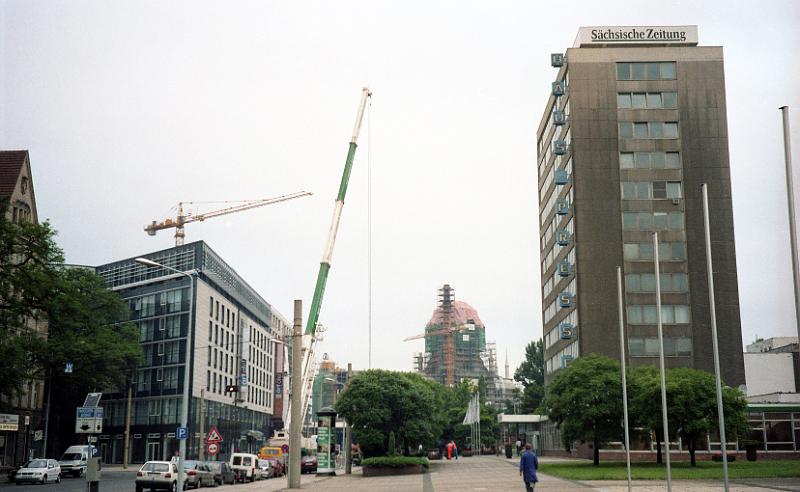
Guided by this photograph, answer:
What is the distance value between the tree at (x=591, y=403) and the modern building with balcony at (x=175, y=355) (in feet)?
151

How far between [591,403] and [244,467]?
928 inches

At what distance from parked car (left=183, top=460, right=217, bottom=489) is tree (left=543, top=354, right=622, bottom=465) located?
75.6 ft

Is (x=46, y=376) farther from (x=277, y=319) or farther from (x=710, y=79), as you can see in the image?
(x=277, y=319)

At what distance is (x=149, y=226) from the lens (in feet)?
490

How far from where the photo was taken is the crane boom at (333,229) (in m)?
76.6

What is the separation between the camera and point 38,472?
50.7 meters

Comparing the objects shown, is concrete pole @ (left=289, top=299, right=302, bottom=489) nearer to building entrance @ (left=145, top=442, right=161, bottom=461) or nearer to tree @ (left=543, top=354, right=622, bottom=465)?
tree @ (left=543, top=354, right=622, bottom=465)

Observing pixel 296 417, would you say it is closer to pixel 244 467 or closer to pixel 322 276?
pixel 244 467

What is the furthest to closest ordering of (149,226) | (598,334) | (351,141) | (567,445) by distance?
(149,226), (351,141), (598,334), (567,445)

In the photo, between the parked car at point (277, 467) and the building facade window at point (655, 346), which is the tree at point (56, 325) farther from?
the building facade window at point (655, 346)

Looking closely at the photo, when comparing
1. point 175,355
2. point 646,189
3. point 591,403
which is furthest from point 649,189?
point 175,355

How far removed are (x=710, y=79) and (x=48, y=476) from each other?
64.9 meters

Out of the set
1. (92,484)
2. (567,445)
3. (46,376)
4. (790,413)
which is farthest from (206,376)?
(92,484)

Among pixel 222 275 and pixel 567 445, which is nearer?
pixel 567 445
